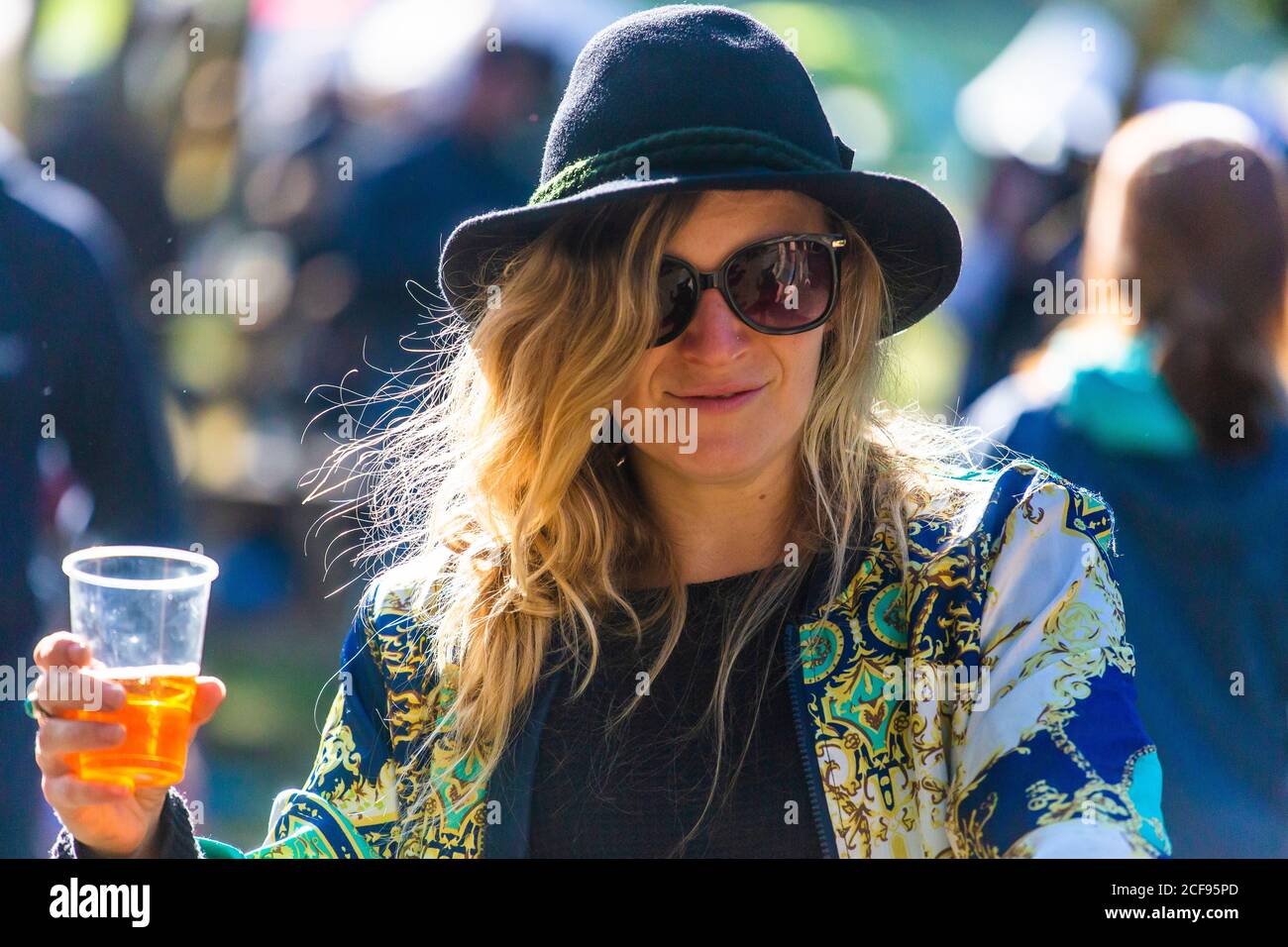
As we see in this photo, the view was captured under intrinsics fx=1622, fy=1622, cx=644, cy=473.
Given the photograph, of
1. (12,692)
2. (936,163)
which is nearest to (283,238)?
(936,163)

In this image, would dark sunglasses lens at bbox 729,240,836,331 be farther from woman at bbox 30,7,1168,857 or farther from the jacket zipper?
the jacket zipper

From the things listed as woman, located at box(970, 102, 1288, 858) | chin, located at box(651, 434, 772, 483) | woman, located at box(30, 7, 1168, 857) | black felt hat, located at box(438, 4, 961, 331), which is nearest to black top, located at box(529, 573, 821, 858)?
woman, located at box(30, 7, 1168, 857)

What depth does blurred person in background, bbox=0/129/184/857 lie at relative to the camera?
3307mm

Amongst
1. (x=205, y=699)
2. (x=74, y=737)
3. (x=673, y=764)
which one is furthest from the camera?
(x=673, y=764)

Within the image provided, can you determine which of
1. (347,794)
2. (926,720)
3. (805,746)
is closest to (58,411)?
(347,794)

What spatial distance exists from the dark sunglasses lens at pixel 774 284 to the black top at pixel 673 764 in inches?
15.1

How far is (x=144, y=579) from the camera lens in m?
1.99

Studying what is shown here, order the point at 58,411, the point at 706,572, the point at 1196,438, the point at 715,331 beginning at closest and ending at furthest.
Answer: the point at 715,331 → the point at 706,572 → the point at 1196,438 → the point at 58,411

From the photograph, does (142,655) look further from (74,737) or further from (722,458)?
(722,458)

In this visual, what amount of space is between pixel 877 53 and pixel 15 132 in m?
3.21

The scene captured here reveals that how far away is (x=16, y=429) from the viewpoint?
331 centimetres
